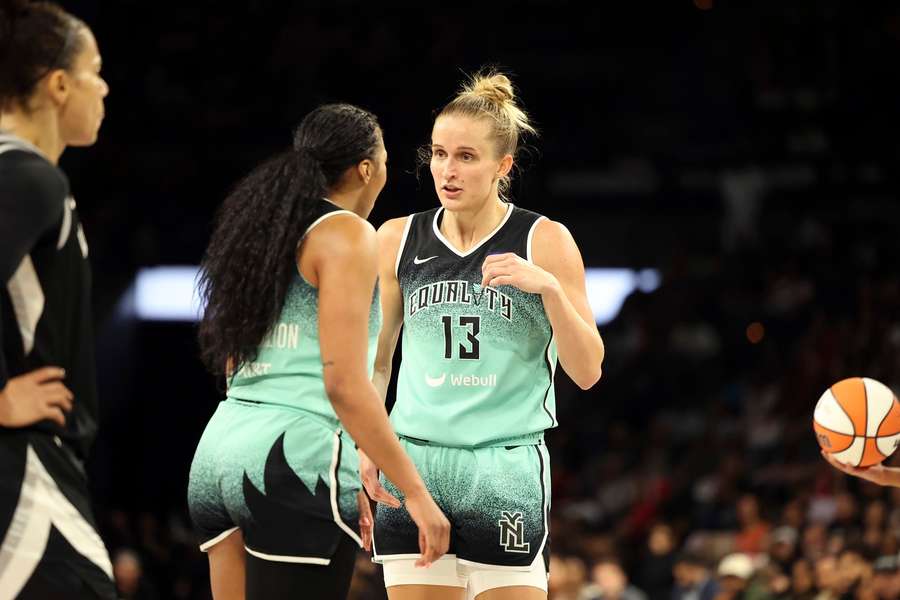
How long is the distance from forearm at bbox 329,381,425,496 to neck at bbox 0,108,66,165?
938 millimetres

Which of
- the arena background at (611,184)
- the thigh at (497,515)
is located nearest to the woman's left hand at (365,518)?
the thigh at (497,515)

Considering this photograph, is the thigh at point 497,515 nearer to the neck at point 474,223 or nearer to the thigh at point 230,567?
the neck at point 474,223

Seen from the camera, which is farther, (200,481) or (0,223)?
(200,481)

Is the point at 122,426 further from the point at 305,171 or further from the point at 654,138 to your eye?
the point at 305,171

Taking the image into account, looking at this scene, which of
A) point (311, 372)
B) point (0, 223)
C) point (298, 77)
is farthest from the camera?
point (298, 77)

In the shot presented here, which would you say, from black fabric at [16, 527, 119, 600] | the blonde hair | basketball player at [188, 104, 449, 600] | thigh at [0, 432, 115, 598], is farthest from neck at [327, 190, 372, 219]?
black fabric at [16, 527, 119, 600]

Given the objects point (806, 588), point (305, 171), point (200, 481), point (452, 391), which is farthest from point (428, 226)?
point (806, 588)

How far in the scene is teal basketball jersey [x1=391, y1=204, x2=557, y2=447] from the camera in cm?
425

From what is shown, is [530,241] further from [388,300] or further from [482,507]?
[482,507]

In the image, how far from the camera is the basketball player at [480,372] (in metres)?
4.21

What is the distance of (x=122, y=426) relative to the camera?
55.7 feet

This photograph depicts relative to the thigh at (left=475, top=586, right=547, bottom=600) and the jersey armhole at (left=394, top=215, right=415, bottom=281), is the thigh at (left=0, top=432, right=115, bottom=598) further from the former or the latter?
the jersey armhole at (left=394, top=215, right=415, bottom=281)

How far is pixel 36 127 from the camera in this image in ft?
9.52

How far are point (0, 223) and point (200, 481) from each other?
1.11 metres
